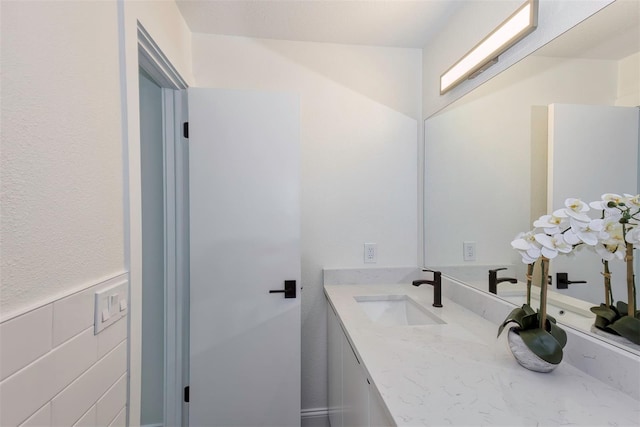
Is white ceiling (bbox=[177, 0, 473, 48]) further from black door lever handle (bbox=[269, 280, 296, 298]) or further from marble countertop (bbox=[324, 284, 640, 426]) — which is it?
marble countertop (bbox=[324, 284, 640, 426])

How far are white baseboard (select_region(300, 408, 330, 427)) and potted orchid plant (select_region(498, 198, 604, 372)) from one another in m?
1.42

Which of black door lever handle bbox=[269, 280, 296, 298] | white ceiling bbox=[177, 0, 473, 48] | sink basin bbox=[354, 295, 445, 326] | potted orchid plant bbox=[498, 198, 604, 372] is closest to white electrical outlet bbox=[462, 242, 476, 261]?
sink basin bbox=[354, 295, 445, 326]

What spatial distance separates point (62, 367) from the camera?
28.3 inches

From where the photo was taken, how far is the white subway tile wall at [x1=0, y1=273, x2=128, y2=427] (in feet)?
1.93

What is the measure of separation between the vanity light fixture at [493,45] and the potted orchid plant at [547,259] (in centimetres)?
72

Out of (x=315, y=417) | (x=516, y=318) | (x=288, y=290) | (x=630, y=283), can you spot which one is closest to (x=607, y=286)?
(x=630, y=283)

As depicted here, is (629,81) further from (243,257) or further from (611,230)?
(243,257)

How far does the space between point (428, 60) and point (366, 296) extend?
155 centimetres

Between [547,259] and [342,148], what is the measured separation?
4.25ft

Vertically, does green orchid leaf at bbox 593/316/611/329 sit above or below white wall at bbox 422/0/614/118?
below

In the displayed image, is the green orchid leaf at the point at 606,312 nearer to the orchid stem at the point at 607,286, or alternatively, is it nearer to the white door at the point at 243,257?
the orchid stem at the point at 607,286

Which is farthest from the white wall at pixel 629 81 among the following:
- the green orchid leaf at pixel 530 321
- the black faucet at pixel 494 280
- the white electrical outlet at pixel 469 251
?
the white electrical outlet at pixel 469 251

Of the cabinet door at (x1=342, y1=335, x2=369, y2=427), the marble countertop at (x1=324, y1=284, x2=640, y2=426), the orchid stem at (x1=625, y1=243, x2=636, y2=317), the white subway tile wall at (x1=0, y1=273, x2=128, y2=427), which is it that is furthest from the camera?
the cabinet door at (x1=342, y1=335, x2=369, y2=427)

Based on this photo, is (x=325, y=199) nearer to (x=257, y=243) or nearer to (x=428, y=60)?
(x=257, y=243)
